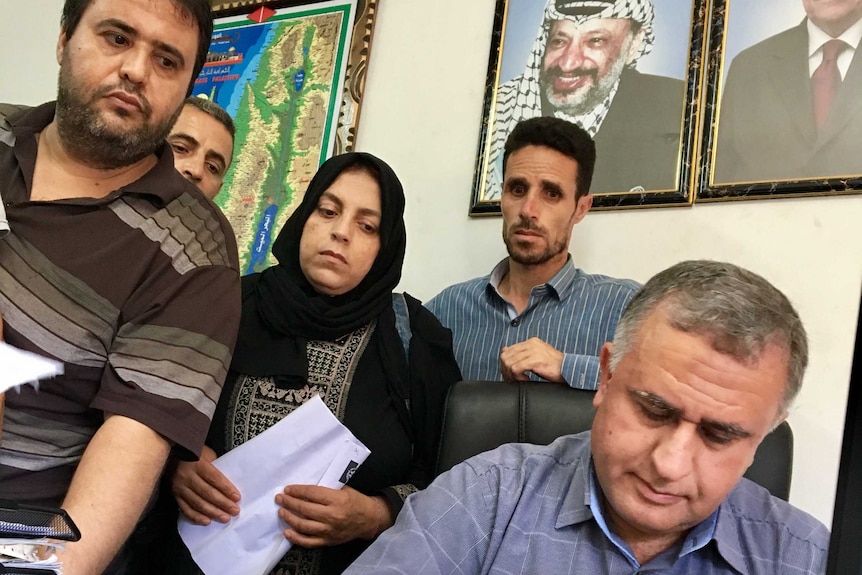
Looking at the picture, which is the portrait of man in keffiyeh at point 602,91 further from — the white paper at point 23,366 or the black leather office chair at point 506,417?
the white paper at point 23,366

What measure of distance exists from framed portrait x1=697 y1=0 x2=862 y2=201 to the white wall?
0.18ft

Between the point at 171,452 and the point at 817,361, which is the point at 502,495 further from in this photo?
the point at 817,361

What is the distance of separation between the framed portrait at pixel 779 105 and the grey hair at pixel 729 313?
0.93 metres

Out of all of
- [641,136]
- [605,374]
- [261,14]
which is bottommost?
[605,374]

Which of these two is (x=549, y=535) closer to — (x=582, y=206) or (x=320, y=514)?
(x=320, y=514)

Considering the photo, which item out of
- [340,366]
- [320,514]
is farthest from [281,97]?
[320,514]

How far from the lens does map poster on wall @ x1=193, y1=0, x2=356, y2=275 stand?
2525 mm

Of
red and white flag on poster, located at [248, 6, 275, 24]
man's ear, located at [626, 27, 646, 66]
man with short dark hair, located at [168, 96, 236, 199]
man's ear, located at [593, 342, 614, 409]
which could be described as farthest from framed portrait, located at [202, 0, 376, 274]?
man's ear, located at [593, 342, 614, 409]

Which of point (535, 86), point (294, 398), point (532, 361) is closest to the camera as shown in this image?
point (294, 398)

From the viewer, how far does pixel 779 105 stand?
6.03ft

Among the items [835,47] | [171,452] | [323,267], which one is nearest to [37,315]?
[171,452]

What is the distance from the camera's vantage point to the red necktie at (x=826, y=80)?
1.79m

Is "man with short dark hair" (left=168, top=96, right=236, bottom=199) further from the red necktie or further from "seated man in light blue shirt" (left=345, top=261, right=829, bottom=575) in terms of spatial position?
the red necktie

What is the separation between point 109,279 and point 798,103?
1579 millimetres
